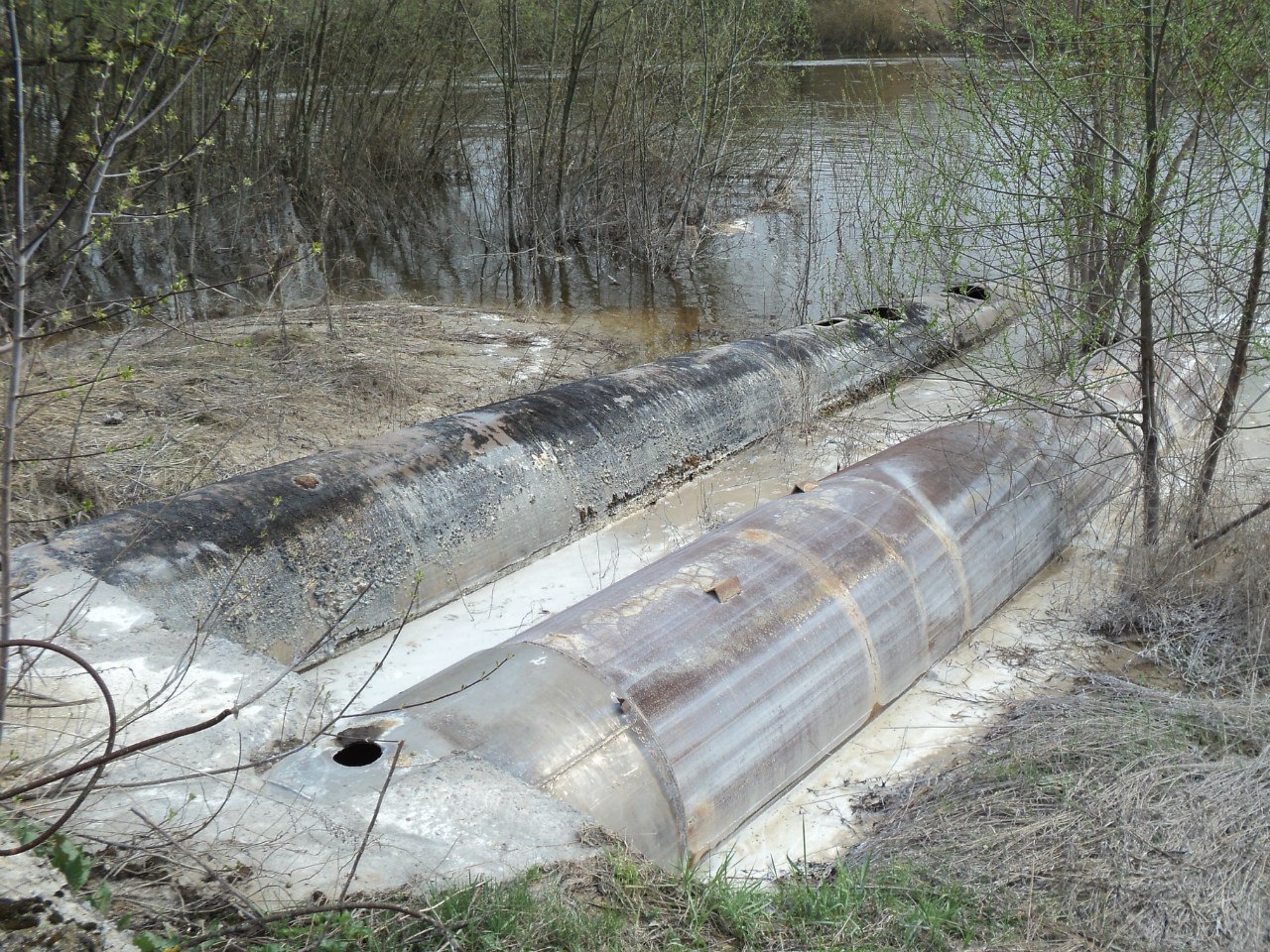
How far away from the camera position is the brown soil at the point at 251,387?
5500 mm

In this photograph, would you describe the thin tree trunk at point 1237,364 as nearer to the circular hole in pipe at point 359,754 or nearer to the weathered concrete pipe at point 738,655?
the weathered concrete pipe at point 738,655

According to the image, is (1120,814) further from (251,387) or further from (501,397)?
(251,387)

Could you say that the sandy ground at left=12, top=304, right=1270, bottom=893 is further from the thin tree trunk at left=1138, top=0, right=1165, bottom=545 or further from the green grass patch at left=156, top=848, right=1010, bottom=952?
the thin tree trunk at left=1138, top=0, right=1165, bottom=545

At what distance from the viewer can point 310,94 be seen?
13594 millimetres

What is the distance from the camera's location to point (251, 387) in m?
7.23

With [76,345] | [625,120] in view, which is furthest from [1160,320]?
[625,120]

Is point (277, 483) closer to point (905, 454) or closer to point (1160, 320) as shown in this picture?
point (905, 454)

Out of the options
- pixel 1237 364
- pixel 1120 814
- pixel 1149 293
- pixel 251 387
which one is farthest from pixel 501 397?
pixel 1120 814

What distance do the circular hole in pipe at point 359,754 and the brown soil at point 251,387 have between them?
1.85 meters

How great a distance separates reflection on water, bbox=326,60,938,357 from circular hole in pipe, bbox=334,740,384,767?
23.5 ft

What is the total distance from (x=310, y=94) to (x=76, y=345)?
6479 mm

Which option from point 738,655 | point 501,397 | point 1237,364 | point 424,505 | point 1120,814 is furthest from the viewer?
point 501,397

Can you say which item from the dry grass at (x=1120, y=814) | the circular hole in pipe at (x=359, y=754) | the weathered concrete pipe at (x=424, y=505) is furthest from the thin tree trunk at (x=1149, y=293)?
the circular hole in pipe at (x=359, y=754)

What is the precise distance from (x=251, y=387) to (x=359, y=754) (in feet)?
14.3
